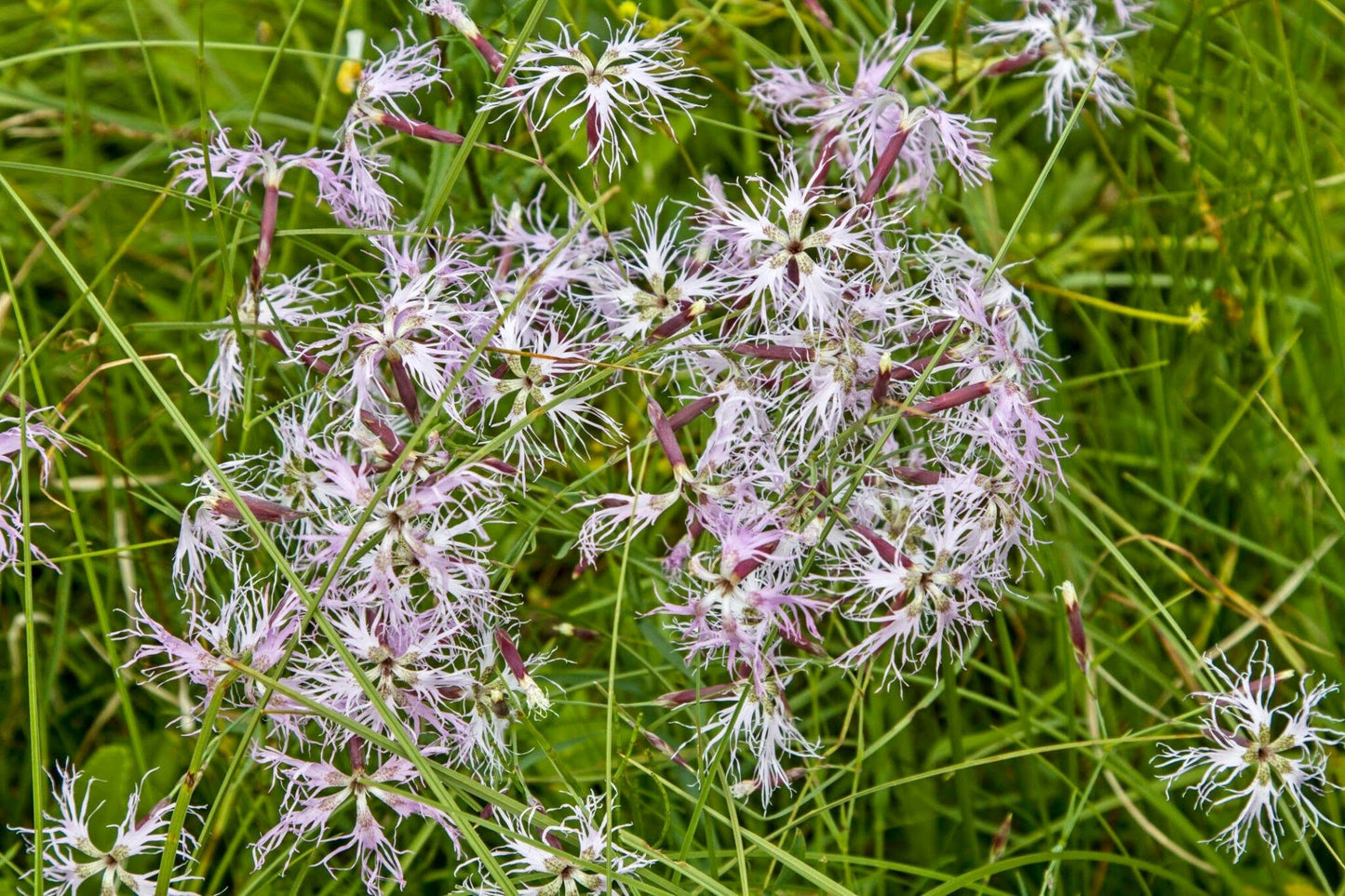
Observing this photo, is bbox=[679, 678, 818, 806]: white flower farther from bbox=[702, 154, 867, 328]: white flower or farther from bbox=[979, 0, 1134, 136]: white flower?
bbox=[979, 0, 1134, 136]: white flower

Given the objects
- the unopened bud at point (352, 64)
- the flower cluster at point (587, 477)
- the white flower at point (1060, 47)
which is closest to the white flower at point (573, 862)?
the flower cluster at point (587, 477)

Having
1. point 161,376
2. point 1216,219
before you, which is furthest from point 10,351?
point 1216,219

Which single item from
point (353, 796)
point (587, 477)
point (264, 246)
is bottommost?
point (353, 796)

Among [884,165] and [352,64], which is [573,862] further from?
[352,64]

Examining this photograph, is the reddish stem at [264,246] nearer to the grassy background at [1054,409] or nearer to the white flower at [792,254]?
the grassy background at [1054,409]

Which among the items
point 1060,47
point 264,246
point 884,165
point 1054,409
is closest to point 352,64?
point 264,246

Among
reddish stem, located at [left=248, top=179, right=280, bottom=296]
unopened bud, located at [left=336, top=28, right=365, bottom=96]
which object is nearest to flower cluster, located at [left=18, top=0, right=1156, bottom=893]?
reddish stem, located at [left=248, top=179, right=280, bottom=296]
